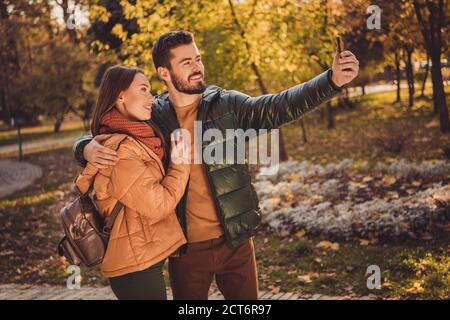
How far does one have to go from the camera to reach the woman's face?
9.41 ft

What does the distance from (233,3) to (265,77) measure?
12.2 ft

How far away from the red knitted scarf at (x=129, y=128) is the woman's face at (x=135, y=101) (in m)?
0.03

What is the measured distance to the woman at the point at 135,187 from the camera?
2.70 meters

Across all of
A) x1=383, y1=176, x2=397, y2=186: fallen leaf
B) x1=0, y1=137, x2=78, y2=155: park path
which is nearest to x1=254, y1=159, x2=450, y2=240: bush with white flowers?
x1=383, y1=176, x2=397, y2=186: fallen leaf

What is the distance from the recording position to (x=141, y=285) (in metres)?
2.79

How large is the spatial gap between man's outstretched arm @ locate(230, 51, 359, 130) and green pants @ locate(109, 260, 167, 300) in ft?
3.38

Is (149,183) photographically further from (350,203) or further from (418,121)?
(418,121)

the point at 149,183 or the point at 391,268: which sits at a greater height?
the point at 149,183

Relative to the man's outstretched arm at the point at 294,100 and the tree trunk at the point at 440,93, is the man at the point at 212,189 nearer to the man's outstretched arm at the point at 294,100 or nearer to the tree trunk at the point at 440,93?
the man's outstretched arm at the point at 294,100

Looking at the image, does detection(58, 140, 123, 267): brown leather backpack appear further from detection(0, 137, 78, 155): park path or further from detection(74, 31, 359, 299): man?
detection(0, 137, 78, 155): park path

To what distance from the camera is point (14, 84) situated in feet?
85.0

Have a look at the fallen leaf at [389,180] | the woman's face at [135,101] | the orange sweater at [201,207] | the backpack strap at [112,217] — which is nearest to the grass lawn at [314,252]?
the fallen leaf at [389,180]
